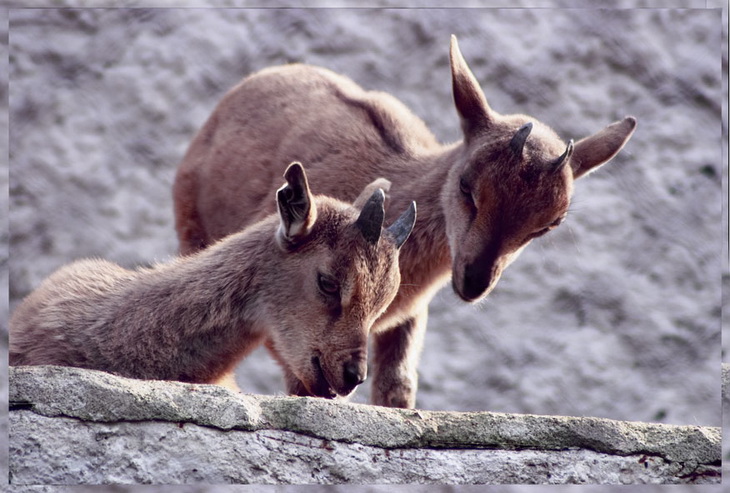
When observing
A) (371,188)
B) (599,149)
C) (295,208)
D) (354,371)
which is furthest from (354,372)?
(599,149)

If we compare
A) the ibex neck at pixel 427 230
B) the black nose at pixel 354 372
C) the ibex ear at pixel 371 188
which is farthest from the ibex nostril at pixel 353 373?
the ibex neck at pixel 427 230

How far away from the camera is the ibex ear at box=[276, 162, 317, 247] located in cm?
387

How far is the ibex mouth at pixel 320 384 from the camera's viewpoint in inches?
159

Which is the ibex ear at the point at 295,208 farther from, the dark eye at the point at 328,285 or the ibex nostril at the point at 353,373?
the ibex nostril at the point at 353,373

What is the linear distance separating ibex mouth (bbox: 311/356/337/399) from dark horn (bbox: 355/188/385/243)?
0.50 m

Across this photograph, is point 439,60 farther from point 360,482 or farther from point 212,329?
point 360,482

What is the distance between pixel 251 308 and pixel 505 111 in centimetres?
336

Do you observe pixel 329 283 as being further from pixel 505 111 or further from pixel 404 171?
pixel 505 111

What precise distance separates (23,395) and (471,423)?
56.8 inches

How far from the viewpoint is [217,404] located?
11.2 feet

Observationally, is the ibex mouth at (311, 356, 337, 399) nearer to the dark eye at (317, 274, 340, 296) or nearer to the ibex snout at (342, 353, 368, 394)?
the ibex snout at (342, 353, 368, 394)

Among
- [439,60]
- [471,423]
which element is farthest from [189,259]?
[439,60]

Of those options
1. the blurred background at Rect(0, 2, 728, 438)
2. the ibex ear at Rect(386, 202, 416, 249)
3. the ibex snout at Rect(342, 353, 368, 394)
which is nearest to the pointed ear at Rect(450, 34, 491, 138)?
the ibex ear at Rect(386, 202, 416, 249)

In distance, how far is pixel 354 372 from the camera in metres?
3.93
